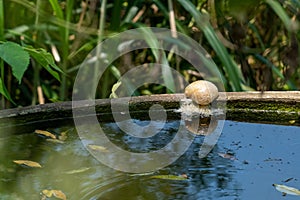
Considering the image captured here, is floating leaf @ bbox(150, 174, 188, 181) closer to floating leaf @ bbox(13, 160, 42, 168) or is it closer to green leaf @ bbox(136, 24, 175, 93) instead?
floating leaf @ bbox(13, 160, 42, 168)

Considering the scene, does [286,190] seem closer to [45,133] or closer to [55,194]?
[55,194]

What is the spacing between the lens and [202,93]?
1.09 metres

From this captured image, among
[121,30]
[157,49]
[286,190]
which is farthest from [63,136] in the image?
[121,30]

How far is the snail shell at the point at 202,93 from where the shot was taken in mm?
1088

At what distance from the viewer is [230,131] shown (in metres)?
1.02

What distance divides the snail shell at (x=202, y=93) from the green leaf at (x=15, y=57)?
399 mm

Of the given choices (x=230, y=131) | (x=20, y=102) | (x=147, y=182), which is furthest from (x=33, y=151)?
(x=20, y=102)

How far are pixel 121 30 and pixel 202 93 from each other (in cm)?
63

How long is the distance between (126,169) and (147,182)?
0.06 meters

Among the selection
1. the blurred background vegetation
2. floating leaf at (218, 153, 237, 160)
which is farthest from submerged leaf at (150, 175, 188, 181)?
the blurred background vegetation

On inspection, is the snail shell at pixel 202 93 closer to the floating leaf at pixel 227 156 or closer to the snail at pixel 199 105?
the snail at pixel 199 105

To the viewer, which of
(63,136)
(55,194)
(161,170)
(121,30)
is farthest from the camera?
(121,30)

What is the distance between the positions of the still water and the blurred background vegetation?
35cm

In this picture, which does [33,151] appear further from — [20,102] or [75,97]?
[20,102]
